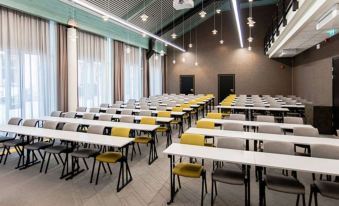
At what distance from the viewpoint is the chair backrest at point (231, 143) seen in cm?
394

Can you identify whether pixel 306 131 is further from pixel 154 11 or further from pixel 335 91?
pixel 154 11

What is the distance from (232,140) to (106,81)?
346 inches

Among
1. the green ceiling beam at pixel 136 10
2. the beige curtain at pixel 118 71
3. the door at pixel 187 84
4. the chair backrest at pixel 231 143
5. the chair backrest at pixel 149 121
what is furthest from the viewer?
the door at pixel 187 84

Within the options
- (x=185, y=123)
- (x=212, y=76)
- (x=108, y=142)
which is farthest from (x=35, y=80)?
(x=212, y=76)

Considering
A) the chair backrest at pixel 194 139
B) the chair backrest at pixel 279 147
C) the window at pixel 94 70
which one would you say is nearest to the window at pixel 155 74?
the window at pixel 94 70

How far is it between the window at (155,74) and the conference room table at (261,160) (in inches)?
514

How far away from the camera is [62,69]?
8.66 meters

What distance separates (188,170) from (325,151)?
6.84 ft

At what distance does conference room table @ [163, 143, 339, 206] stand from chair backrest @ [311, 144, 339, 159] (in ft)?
0.77

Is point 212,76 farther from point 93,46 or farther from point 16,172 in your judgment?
point 16,172

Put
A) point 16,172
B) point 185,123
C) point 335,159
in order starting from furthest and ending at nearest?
point 185,123 < point 16,172 < point 335,159

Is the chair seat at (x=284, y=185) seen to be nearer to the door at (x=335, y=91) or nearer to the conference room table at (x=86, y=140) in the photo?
the conference room table at (x=86, y=140)

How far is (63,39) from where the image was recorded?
28.6 feet

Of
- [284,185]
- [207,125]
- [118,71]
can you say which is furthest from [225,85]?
[284,185]
